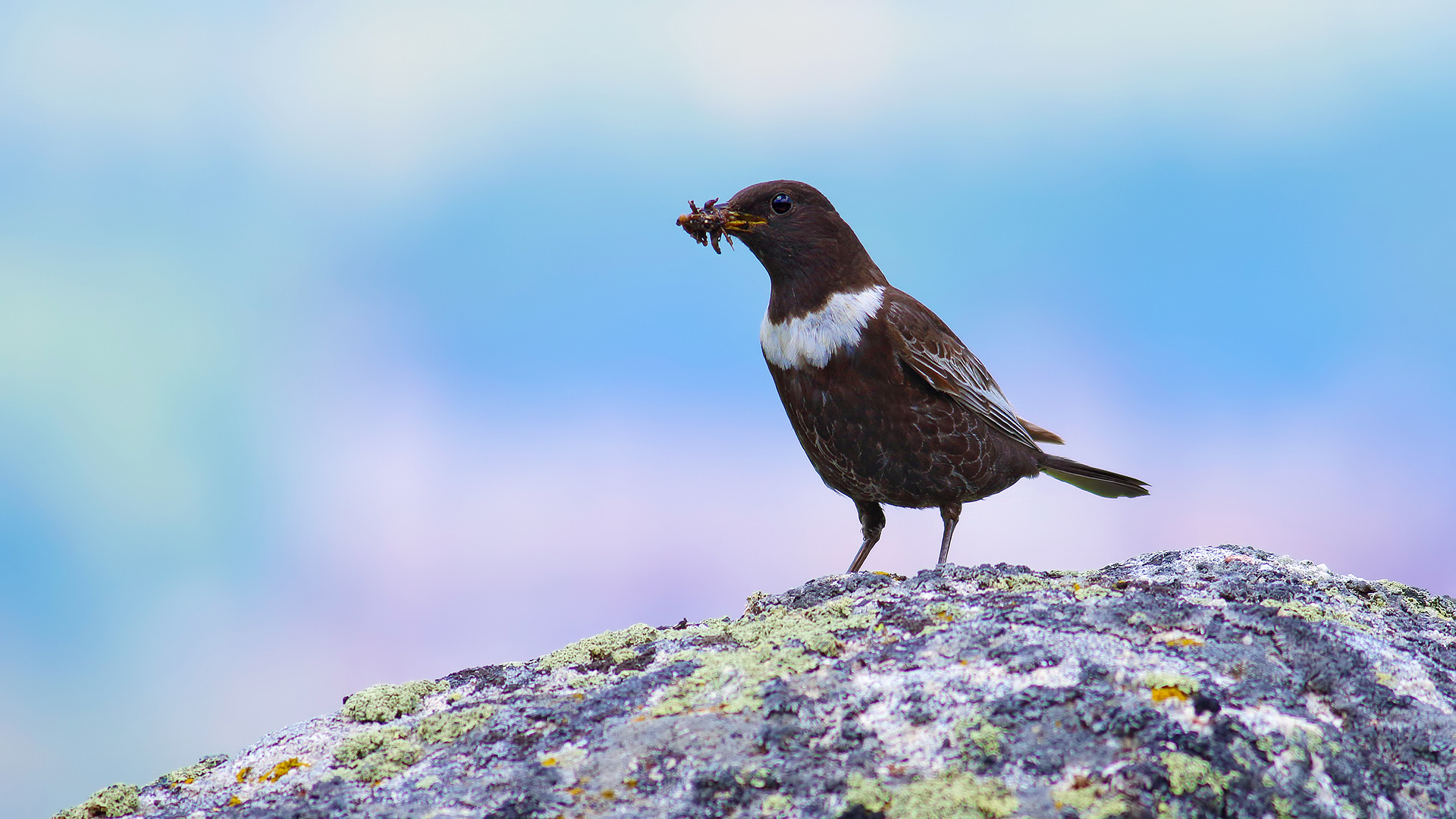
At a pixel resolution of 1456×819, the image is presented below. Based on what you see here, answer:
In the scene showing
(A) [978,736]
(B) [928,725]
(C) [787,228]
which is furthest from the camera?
(C) [787,228]

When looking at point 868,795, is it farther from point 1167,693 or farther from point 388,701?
point 388,701

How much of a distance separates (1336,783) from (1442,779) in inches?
17.0

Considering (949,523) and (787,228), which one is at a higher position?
(787,228)

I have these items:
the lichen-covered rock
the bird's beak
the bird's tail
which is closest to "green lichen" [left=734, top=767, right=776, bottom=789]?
the lichen-covered rock

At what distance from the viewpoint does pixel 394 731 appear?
10.4 feet

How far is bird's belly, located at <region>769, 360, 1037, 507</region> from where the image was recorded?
5074 mm

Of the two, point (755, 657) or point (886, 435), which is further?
point (886, 435)

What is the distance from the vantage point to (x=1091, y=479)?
6.13m

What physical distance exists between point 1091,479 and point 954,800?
13.6 ft

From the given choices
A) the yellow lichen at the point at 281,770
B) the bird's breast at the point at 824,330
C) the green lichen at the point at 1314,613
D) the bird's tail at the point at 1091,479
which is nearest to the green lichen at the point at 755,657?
the yellow lichen at the point at 281,770

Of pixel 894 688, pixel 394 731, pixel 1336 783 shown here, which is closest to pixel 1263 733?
pixel 1336 783

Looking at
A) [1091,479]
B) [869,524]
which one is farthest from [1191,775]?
[1091,479]

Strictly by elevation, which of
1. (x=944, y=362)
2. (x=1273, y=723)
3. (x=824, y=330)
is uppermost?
(x=824, y=330)

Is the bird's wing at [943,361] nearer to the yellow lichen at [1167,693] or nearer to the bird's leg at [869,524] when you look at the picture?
the bird's leg at [869,524]
